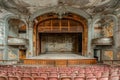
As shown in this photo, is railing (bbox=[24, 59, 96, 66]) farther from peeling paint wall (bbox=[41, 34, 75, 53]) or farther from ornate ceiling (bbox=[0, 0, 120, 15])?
peeling paint wall (bbox=[41, 34, 75, 53])

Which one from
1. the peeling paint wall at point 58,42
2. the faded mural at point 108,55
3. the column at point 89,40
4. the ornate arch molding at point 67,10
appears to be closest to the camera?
the faded mural at point 108,55

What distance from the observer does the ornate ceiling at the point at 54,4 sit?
43.3 ft

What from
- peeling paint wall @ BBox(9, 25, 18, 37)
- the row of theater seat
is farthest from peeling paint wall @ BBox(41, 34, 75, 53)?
the row of theater seat

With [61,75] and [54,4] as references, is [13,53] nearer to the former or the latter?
[54,4]

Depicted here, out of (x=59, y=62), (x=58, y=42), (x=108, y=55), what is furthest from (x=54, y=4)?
(x=58, y=42)

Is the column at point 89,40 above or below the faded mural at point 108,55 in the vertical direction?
above

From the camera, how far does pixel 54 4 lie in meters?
14.4

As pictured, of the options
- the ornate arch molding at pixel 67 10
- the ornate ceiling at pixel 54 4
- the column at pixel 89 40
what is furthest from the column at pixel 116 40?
the ornate arch molding at pixel 67 10

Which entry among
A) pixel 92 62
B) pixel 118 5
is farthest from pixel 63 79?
pixel 118 5

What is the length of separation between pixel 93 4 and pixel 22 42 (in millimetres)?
7633

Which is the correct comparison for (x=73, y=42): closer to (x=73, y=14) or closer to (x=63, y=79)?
(x=73, y=14)

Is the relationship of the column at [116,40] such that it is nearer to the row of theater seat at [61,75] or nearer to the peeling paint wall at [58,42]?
the row of theater seat at [61,75]

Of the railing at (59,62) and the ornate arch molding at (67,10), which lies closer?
the railing at (59,62)

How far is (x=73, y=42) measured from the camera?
21812mm
